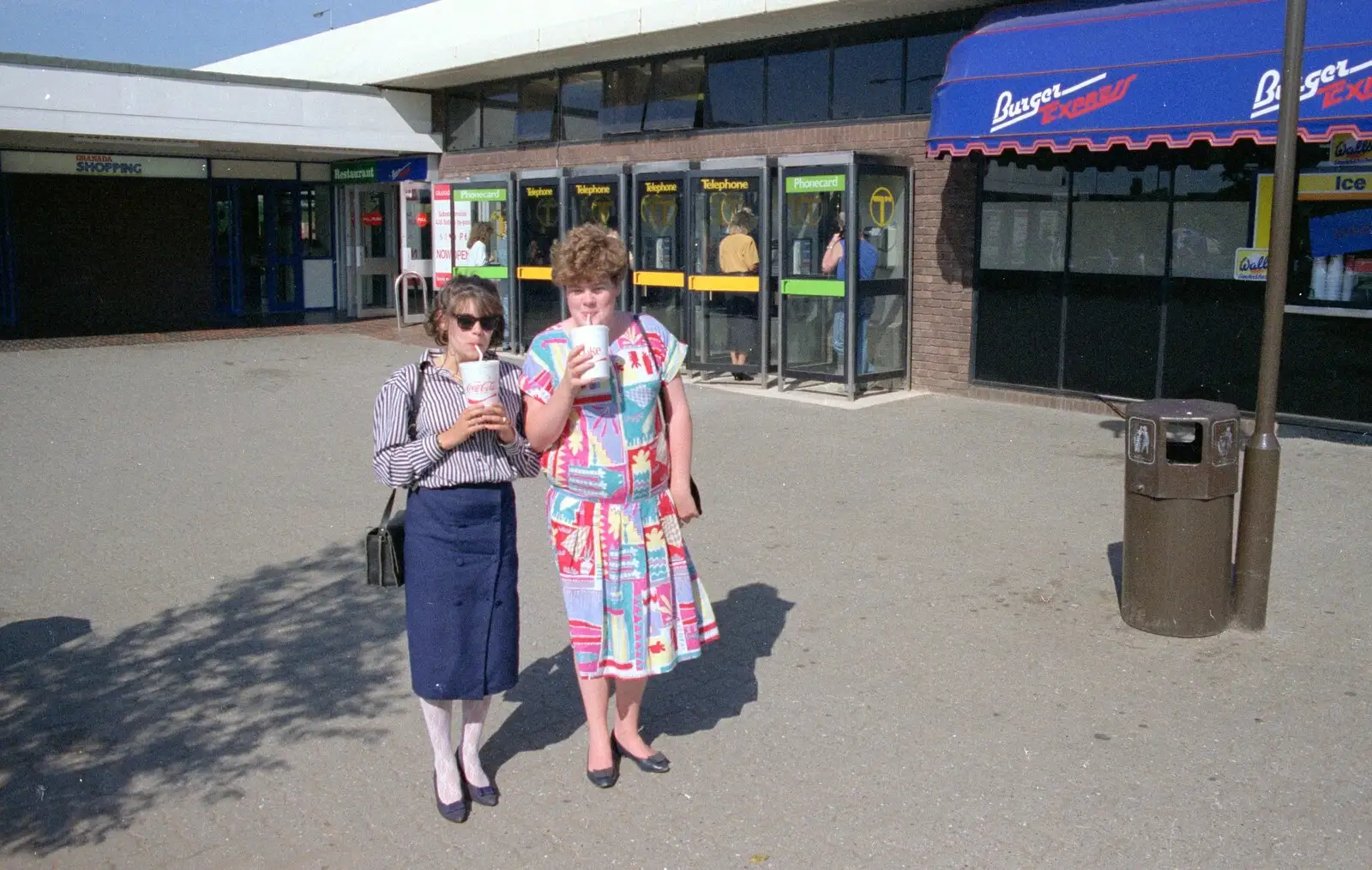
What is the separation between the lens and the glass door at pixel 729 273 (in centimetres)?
1346

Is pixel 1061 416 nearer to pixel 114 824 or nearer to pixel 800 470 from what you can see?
pixel 800 470

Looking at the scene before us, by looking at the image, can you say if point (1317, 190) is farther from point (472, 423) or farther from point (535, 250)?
point (535, 250)

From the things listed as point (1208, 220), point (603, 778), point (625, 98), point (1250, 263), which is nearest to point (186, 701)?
point (603, 778)

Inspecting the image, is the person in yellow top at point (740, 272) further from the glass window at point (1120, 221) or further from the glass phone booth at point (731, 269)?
the glass window at point (1120, 221)

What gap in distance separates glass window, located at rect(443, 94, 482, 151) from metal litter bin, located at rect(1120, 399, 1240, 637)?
593 inches

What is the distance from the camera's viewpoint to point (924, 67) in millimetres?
12719

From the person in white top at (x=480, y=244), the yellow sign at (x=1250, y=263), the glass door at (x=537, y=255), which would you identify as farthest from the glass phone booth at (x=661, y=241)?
the yellow sign at (x=1250, y=263)

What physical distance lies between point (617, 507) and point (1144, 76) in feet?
24.3

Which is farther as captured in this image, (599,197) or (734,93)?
(599,197)

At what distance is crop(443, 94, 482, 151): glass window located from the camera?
761 inches

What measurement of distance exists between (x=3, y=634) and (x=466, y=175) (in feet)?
47.1

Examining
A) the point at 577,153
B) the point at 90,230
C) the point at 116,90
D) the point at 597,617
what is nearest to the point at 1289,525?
the point at 597,617

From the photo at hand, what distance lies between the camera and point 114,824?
411 centimetres

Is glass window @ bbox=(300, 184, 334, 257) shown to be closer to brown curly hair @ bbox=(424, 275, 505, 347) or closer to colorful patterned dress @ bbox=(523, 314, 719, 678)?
brown curly hair @ bbox=(424, 275, 505, 347)
